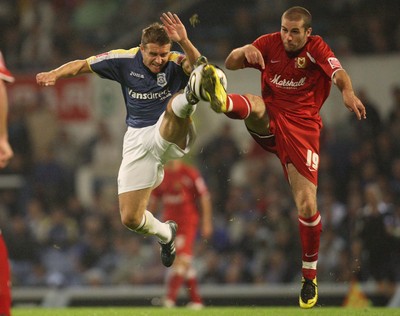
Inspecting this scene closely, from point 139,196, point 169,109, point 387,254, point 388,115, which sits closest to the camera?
point 169,109

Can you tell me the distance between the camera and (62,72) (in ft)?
26.7

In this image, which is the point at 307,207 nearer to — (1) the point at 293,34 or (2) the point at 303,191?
(2) the point at 303,191

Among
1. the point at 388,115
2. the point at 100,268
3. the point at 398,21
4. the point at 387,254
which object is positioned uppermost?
the point at 398,21

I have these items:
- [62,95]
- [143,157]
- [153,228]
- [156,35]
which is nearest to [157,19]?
[62,95]

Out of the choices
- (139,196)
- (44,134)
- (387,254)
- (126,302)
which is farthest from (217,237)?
(139,196)

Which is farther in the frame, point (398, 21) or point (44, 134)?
point (44, 134)

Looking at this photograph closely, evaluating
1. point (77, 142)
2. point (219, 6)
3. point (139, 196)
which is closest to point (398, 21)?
point (219, 6)

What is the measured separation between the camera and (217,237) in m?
14.0

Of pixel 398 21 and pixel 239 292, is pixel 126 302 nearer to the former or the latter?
pixel 239 292

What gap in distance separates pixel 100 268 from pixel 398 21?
5892mm

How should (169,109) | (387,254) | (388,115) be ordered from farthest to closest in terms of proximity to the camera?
(388,115) < (387,254) < (169,109)

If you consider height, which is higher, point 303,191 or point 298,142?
point 298,142

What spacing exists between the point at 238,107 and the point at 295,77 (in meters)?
0.64

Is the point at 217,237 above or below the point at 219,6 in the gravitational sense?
below
